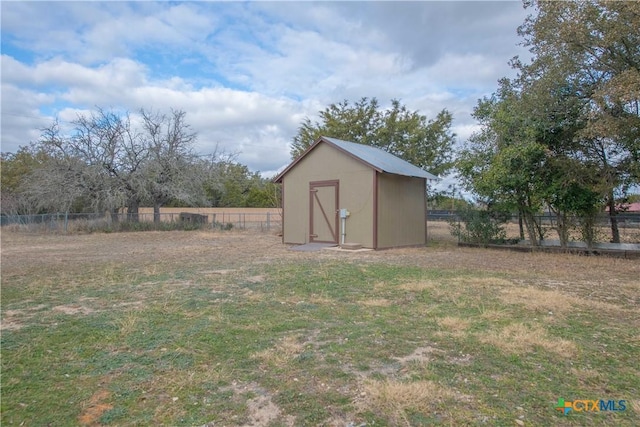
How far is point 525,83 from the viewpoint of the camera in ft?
35.6

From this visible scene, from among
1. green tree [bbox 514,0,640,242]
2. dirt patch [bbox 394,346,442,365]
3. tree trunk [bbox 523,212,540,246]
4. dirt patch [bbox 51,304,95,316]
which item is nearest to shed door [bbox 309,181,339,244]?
tree trunk [bbox 523,212,540,246]

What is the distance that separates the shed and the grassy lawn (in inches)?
230

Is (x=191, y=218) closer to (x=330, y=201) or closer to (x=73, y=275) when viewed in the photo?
(x=330, y=201)

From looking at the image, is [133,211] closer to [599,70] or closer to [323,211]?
[323,211]

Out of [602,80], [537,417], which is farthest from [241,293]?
[602,80]

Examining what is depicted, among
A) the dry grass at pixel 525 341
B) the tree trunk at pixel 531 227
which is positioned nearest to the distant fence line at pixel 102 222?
the tree trunk at pixel 531 227

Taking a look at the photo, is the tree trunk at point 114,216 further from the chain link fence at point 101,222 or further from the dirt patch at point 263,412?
the dirt patch at point 263,412

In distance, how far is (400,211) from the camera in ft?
46.5

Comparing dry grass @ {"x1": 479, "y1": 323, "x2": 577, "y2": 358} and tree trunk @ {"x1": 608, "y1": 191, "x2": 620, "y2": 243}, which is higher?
tree trunk @ {"x1": 608, "y1": 191, "x2": 620, "y2": 243}

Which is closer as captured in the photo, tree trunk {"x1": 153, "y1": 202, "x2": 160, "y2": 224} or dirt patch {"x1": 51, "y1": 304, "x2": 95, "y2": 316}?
dirt patch {"x1": 51, "y1": 304, "x2": 95, "y2": 316}

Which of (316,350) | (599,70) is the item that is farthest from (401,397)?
(599,70)

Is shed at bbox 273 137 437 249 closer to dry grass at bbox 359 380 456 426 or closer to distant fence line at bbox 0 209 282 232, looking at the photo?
distant fence line at bbox 0 209 282 232

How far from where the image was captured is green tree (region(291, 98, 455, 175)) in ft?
67.8

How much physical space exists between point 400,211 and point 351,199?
1.75 metres
